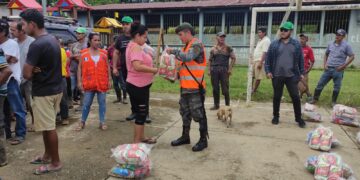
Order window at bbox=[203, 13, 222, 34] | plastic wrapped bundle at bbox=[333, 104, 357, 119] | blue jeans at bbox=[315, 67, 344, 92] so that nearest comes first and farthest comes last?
1. plastic wrapped bundle at bbox=[333, 104, 357, 119]
2. blue jeans at bbox=[315, 67, 344, 92]
3. window at bbox=[203, 13, 222, 34]

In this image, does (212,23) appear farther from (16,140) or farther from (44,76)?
(44,76)

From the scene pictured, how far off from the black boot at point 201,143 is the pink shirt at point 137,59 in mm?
1109

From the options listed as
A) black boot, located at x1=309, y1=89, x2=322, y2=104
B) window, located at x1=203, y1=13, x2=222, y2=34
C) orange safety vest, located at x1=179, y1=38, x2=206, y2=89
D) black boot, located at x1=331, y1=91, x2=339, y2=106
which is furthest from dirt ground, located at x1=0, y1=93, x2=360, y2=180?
window, located at x1=203, y1=13, x2=222, y2=34

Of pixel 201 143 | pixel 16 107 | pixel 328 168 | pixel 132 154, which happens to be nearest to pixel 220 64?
pixel 201 143

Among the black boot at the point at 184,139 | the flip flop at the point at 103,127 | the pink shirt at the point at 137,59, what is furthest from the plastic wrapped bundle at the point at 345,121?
the flip flop at the point at 103,127

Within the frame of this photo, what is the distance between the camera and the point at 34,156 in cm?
405

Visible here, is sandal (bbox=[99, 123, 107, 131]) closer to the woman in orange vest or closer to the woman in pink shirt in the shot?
the woman in orange vest

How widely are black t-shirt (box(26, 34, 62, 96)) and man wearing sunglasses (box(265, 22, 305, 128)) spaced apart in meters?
3.94

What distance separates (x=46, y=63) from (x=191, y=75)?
1885 millimetres

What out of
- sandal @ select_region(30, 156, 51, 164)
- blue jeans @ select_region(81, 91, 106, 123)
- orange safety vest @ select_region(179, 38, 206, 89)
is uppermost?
orange safety vest @ select_region(179, 38, 206, 89)

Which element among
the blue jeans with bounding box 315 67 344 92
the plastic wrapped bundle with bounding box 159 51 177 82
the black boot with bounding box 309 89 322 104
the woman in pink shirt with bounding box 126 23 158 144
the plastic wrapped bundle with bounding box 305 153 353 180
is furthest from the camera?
the black boot with bounding box 309 89 322 104

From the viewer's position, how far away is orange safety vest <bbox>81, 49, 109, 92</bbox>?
5.05 m

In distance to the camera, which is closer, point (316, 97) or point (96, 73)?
point (96, 73)

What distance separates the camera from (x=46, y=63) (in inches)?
132
